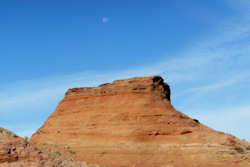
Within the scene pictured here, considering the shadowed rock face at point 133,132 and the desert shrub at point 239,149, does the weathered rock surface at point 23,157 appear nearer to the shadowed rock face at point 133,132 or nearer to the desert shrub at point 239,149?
the shadowed rock face at point 133,132

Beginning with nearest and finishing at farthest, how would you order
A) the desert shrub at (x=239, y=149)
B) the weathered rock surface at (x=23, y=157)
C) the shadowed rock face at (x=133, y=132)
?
the weathered rock surface at (x=23, y=157), the shadowed rock face at (x=133, y=132), the desert shrub at (x=239, y=149)

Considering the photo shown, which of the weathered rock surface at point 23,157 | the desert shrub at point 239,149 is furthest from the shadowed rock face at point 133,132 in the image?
the weathered rock surface at point 23,157

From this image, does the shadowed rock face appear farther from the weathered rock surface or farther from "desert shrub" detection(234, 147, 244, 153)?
the weathered rock surface

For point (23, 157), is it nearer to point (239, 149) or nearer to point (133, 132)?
point (133, 132)

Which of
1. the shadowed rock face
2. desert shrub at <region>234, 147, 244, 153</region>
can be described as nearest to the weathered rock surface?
the shadowed rock face

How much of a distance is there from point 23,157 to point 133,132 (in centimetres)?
2697

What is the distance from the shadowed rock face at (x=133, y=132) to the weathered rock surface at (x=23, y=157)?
77.0ft

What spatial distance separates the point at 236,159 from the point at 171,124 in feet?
29.1

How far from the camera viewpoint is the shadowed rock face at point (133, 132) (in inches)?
1503

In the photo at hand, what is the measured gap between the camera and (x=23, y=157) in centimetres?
1505

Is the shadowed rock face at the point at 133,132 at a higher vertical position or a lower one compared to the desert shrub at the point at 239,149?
higher

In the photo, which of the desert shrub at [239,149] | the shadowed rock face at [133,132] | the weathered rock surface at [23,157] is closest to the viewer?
the weathered rock surface at [23,157]

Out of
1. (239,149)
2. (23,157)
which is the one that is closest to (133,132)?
(239,149)

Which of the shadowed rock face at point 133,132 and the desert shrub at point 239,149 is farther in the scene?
the desert shrub at point 239,149
